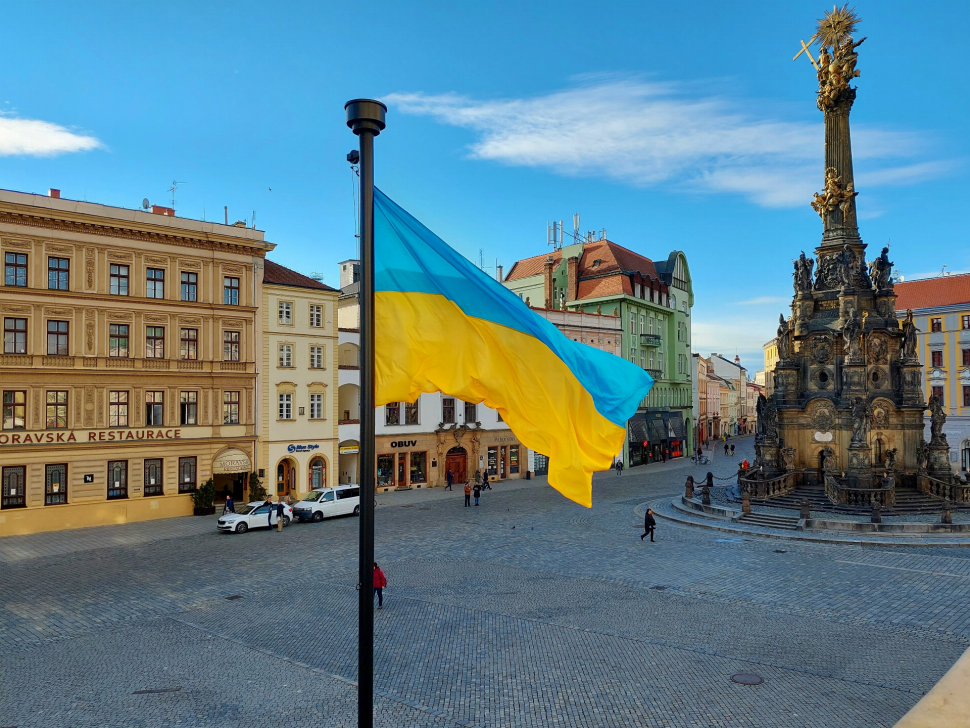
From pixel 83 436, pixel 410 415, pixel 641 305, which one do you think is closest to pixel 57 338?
pixel 83 436

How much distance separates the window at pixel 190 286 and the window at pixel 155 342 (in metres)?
2.23

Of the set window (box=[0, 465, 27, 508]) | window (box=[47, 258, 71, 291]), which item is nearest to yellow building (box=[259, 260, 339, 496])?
window (box=[47, 258, 71, 291])

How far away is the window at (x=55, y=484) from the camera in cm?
3272

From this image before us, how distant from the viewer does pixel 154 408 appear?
36.1 metres

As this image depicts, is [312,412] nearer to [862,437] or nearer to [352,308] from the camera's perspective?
[352,308]

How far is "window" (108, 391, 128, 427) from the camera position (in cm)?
3466

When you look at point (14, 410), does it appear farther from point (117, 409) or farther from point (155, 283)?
point (155, 283)

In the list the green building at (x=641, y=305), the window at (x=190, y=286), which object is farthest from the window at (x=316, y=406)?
the green building at (x=641, y=305)

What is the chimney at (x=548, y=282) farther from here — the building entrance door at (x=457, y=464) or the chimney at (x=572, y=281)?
the building entrance door at (x=457, y=464)

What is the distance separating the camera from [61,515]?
32.9 meters

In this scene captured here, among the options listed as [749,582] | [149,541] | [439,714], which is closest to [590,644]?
[439,714]

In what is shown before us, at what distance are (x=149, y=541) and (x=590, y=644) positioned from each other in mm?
21816

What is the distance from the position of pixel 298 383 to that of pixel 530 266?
1528 inches

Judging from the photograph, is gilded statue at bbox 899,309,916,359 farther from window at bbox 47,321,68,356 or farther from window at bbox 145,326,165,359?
window at bbox 47,321,68,356
